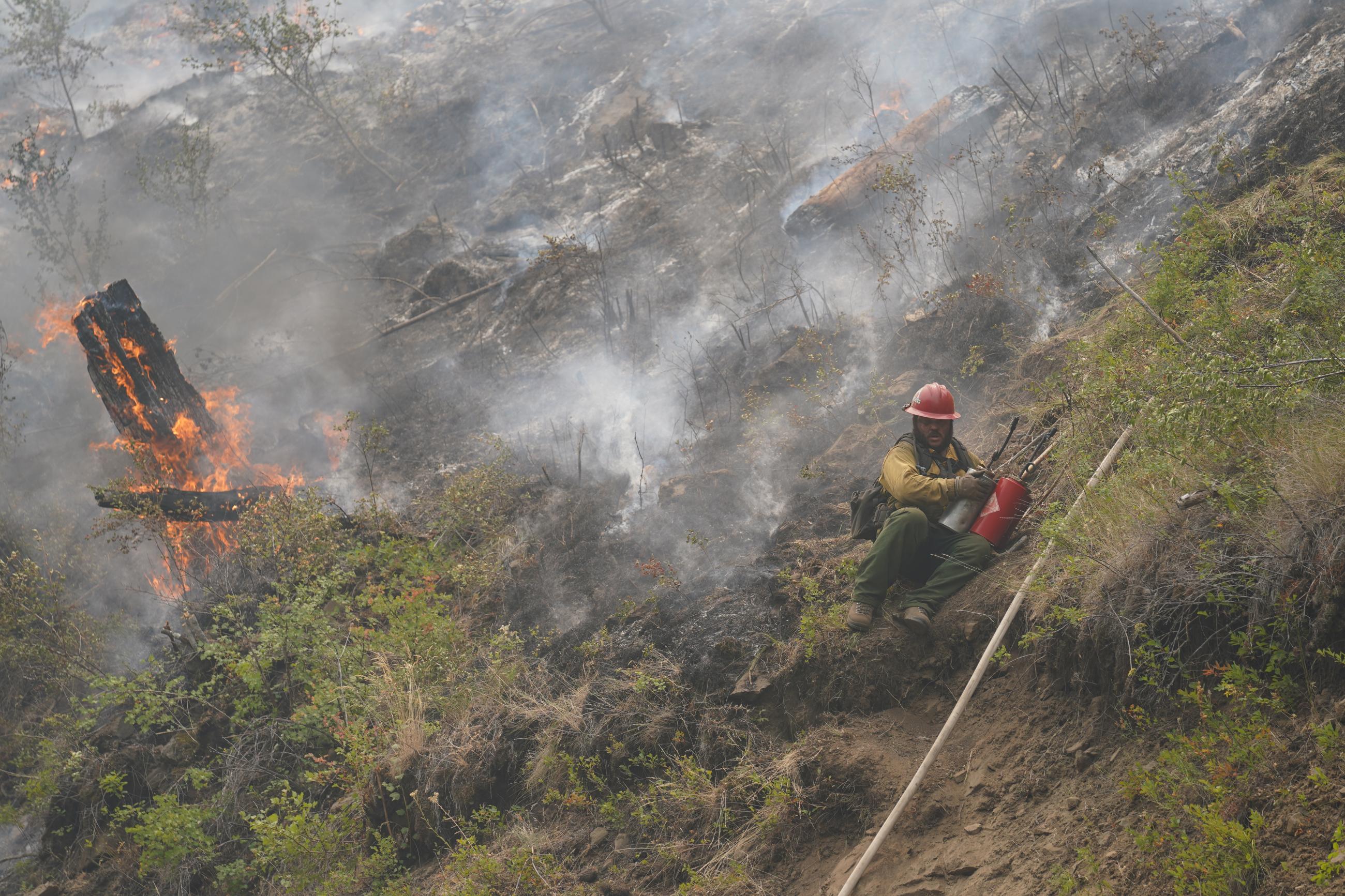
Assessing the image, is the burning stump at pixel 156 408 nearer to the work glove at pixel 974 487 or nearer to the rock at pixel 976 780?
the work glove at pixel 974 487

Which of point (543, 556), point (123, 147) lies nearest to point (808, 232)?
point (543, 556)

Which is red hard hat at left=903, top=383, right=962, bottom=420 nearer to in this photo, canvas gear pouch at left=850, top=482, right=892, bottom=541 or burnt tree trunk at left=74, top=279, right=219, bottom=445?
canvas gear pouch at left=850, top=482, right=892, bottom=541

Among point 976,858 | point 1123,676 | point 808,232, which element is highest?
point 808,232

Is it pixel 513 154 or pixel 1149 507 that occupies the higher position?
pixel 513 154

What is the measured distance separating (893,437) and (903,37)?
12.1 m

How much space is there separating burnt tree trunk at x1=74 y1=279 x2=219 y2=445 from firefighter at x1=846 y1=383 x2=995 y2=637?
10.5m

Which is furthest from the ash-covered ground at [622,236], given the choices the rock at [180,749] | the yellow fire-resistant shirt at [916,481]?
the rock at [180,749]

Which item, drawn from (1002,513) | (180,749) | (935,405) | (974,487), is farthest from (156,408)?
(1002,513)

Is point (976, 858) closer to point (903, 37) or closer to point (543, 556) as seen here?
point (543, 556)

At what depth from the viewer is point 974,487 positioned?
4.92m

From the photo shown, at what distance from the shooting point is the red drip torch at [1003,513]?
195 inches

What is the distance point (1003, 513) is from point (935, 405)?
29.9 inches

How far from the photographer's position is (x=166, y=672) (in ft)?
30.8

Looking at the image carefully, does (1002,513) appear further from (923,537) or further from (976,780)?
(976,780)
